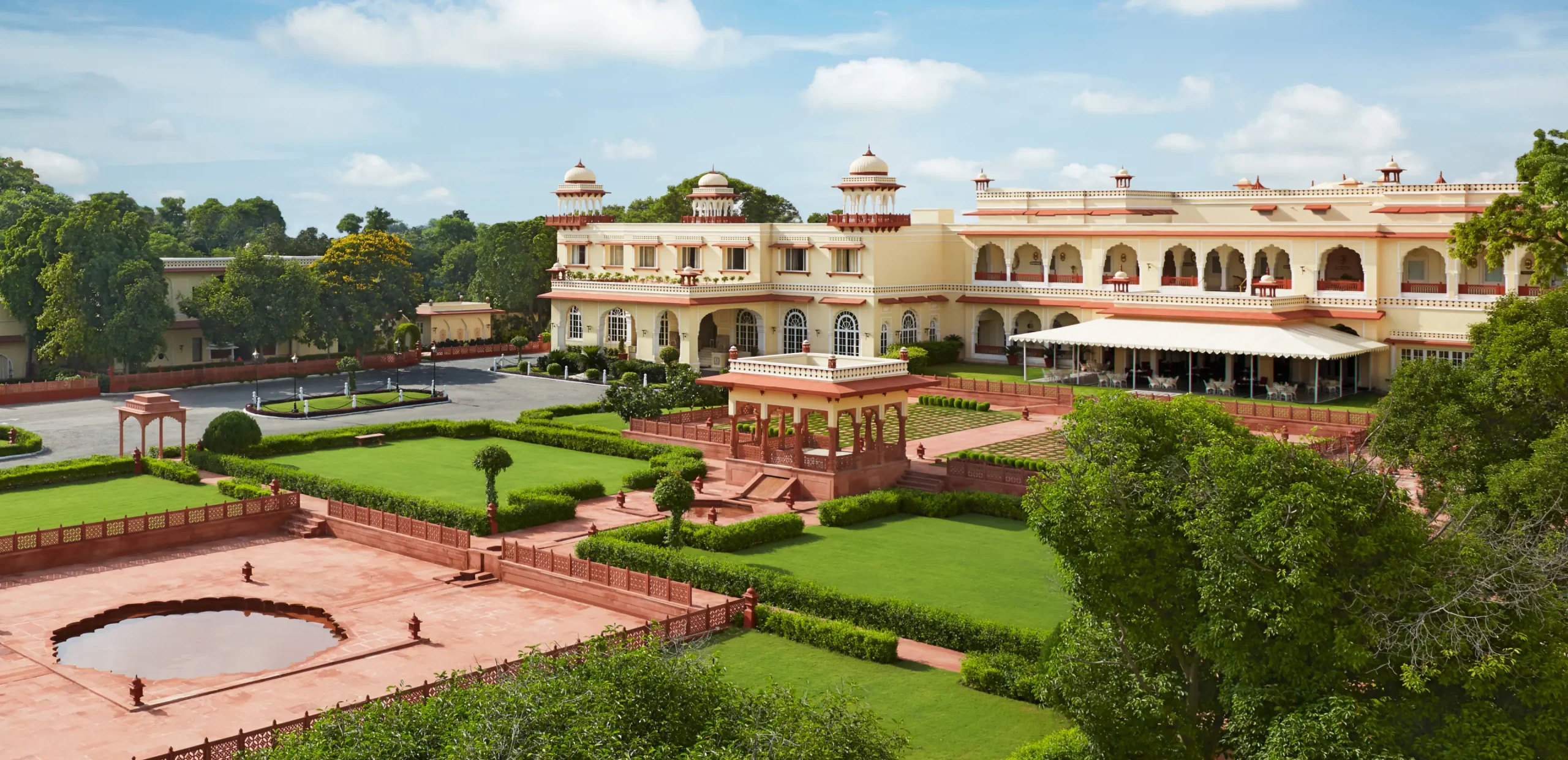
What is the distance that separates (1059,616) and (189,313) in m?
46.3

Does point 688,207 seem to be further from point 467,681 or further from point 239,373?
point 467,681

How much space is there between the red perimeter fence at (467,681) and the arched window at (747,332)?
37956 mm

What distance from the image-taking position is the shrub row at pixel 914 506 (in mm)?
30750

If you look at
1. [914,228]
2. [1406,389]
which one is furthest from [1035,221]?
[1406,389]

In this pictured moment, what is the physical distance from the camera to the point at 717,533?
2808 centimetres

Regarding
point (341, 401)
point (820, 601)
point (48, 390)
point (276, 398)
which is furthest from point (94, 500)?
point (48, 390)

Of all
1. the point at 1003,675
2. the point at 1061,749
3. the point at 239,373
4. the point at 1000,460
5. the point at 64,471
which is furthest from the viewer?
the point at 239,373

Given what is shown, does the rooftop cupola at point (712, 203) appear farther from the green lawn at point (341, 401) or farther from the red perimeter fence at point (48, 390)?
the red perimeter fence at point (48, 390)

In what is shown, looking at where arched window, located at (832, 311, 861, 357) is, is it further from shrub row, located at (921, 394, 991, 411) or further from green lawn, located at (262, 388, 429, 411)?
green lawn, located at (262, 388, 429, 411)

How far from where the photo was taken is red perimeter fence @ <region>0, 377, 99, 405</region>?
1930 inches

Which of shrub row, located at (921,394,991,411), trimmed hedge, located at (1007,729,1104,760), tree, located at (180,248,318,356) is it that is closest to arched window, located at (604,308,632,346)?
tree, located at (180,248,318,356)

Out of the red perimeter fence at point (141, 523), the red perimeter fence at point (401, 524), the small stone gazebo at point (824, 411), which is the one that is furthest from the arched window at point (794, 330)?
the red perimeter fence at point (141, 523)

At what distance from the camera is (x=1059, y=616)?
2306 cm

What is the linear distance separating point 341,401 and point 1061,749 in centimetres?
3826
